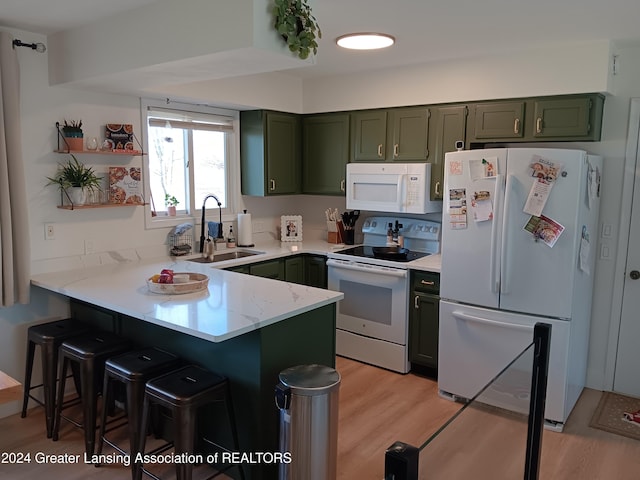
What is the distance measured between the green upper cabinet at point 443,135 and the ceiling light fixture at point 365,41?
82cm

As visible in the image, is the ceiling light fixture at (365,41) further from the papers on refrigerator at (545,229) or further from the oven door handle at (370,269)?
the oven door handle at (370,269)

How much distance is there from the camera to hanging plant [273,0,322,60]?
7.32 ft

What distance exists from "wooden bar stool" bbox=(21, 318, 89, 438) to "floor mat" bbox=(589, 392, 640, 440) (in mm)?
3327

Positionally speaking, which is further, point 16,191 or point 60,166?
point 60,166

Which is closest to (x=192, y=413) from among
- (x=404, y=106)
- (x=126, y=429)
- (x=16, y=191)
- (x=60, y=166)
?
(x=126, y=429)

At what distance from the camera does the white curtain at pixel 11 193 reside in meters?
2.92

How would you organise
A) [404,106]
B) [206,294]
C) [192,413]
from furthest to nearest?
[404,106] < [206,294] < [192,413]

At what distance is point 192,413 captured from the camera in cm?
230

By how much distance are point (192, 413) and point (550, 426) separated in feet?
7.51

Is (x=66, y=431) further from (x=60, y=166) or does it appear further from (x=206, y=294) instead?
(x=60, y=166)

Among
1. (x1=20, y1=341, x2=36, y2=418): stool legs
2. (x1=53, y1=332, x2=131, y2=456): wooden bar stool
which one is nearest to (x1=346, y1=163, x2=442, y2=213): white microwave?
(x1=53, y1=332, x2=131, y2=456): wooden bar stool

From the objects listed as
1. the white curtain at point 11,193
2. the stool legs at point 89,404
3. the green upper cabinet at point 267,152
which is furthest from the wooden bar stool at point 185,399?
the green upper cabinet at point 267,152

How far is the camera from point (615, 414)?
337 cm

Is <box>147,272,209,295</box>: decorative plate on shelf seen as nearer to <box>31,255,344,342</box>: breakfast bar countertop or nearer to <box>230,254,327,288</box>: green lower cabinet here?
<box>31,255,344,342</box>: breakfast bar countertop
